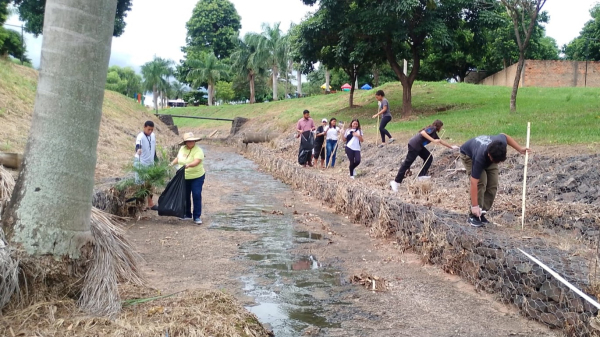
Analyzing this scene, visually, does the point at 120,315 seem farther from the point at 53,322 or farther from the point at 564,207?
the point at 564,207

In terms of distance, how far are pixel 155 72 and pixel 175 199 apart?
54542 millimetres

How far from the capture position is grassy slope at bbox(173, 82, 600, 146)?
44.1ft

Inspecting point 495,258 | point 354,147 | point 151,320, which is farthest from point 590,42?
point 151,320

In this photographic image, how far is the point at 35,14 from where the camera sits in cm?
3309

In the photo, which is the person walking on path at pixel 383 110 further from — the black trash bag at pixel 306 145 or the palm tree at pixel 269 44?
the palm tree at pixel 269 44

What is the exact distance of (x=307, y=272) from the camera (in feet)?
20.9

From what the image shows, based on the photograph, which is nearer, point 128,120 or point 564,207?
point 564,207

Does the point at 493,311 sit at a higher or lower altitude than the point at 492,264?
lower

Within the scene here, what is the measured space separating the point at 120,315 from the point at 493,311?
3.34m

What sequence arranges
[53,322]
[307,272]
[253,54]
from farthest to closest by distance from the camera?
1. [253,54]
2. [307,272]
3. [53,322]

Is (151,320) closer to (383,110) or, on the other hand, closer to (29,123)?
(383,110)

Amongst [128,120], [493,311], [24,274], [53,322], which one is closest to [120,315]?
[53,322]

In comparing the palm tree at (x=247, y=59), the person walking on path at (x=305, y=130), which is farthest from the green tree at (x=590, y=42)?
the person walking on path at (x=305, y=130)

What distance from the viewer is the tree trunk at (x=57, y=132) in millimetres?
3354
